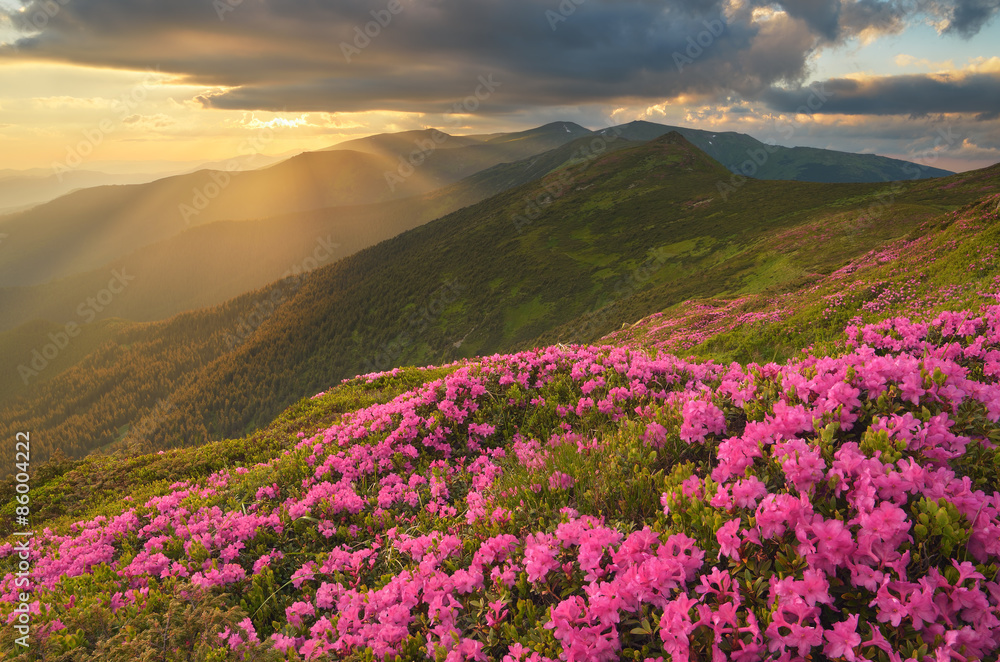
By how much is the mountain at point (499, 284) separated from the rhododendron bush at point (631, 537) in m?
31.8

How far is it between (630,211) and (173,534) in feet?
365

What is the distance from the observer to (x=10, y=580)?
6.52m

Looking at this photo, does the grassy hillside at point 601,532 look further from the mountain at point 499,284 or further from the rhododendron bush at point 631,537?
the mountain at point 499,284

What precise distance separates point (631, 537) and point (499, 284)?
9709 centimetres

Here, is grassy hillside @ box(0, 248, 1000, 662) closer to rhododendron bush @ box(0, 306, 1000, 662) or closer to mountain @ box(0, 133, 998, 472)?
rhododendron bush @ box(0, 306, 1000, 662)

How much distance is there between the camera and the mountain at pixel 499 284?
5134 cm

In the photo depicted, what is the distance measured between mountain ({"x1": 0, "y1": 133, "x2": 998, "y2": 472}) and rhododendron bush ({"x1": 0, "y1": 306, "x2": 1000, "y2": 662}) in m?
31.8

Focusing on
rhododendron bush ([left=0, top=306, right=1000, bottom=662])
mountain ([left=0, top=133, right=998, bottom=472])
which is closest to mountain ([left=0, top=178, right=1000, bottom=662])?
rhododendron bush ([left=0, top=306, right=1000, bottom=662])

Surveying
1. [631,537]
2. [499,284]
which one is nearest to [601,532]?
[631,537]

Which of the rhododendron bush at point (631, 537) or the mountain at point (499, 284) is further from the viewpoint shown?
the mountain at point (499, 284)

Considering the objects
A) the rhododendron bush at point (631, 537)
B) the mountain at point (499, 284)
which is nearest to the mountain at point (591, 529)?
the rhododendron bush at point (631, 537)

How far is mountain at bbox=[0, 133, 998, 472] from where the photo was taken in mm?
51344

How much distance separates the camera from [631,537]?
131 inches

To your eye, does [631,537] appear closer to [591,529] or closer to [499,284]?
[591,529]
